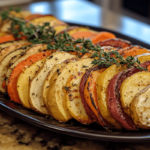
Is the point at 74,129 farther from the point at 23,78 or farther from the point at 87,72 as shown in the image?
the point at 23,78

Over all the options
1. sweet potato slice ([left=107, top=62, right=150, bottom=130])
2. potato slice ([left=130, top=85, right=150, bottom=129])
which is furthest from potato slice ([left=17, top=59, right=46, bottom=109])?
potato slice ([left=130, top=85, right=150, bottom=129])

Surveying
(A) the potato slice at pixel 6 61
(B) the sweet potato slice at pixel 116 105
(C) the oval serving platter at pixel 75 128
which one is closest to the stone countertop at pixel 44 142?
(C) the oval serving platter at pixel 75 128

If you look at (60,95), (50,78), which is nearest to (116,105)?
(60,95)

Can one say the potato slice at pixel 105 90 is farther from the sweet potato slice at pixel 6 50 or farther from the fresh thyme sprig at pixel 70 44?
the sweet potato slice at pixel 6 50

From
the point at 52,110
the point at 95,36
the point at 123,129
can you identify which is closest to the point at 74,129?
the point at 52,110

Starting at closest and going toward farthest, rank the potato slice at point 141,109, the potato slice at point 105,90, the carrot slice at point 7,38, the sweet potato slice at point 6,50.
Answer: the potato slice at point 141,109
the potato slice at point 105,90
the sweet potato slice at point 6,50
the carrot slice at point 7,38

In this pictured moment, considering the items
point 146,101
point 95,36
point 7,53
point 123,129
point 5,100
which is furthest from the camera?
point 95,36

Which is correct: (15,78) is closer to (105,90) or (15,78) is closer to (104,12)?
(105,90)
